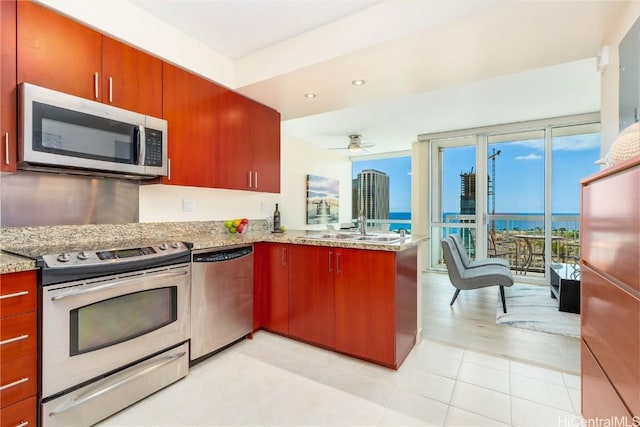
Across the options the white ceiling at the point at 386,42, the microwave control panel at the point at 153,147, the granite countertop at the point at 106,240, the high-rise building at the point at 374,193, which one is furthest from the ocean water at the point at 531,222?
the microwave control panel at the point at 153,147

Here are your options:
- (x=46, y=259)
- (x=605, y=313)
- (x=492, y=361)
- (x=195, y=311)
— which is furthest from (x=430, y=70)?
(x=46, y=259)

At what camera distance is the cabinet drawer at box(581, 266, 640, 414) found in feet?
2.91

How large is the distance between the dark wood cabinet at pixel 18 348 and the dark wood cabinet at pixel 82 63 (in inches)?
42.3

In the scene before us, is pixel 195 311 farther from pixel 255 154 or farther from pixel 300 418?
pixel 255 154

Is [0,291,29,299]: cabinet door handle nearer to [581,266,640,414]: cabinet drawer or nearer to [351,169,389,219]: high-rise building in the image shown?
[581,266,640,414]: cabinet drawer

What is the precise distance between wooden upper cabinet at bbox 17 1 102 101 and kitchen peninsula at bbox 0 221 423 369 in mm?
893

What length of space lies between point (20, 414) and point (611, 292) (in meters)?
2.49

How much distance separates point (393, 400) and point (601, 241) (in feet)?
Answer: 4.47

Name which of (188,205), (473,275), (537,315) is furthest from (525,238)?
(188,205)

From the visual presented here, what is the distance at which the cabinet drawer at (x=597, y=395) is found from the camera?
3.38ft

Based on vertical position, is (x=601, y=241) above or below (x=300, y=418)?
above

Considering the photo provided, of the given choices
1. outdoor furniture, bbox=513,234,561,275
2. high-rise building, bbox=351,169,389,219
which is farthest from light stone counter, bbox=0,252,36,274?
high-rise building, bbox=351,169,389,219

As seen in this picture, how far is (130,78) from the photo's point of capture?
2018 millimetres

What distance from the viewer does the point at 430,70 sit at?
2.26 metres
